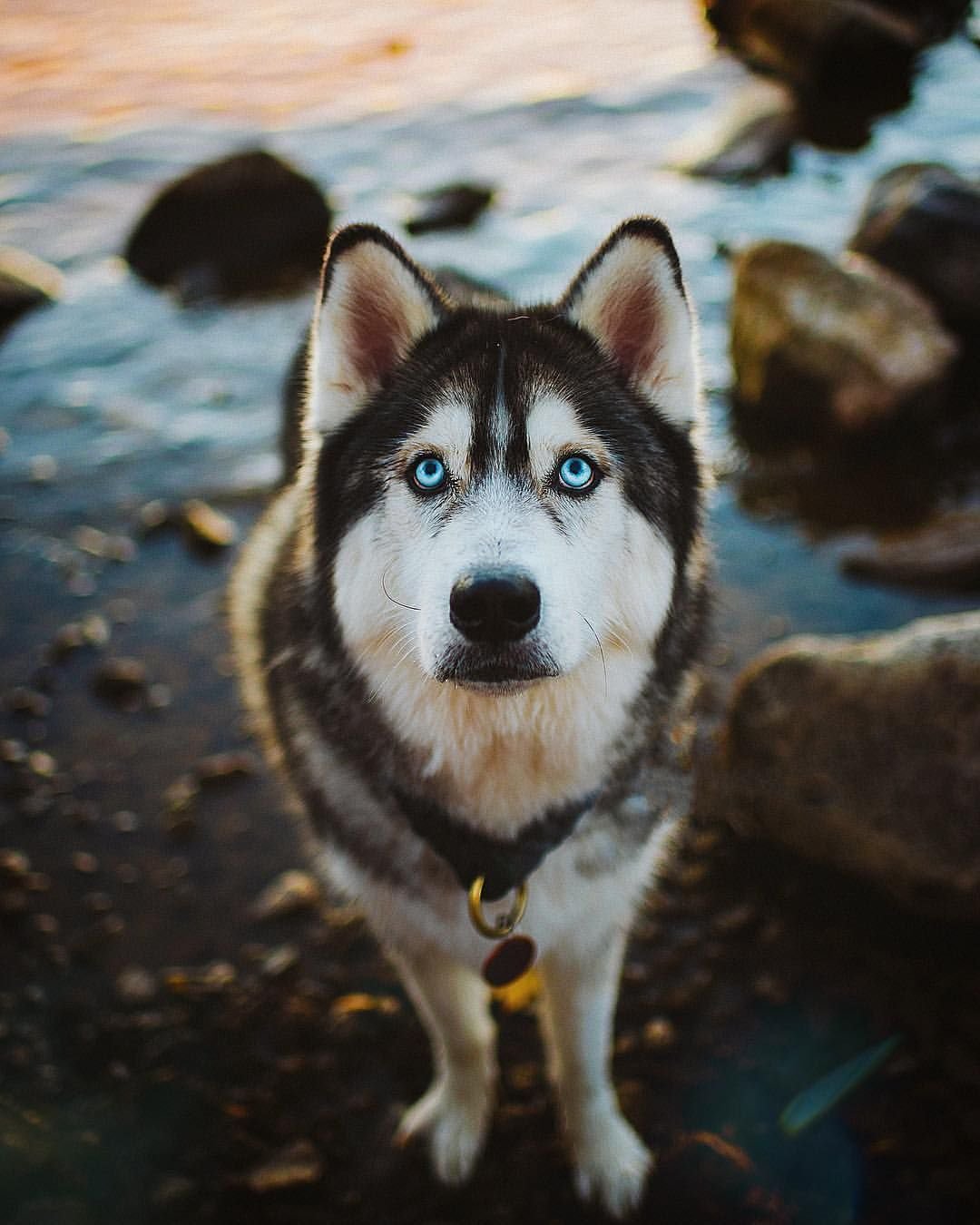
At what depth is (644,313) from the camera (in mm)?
1924

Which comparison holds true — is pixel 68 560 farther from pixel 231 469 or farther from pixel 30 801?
pixel 30 801

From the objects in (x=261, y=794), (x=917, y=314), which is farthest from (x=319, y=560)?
(x=917, y=314)

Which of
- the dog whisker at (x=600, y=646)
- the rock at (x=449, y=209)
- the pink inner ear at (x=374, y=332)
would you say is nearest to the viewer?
the dog whisker at (x=600, y=646)

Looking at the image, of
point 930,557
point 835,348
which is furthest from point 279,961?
point 835,348

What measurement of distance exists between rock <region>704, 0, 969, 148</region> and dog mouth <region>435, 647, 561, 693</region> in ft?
30.3

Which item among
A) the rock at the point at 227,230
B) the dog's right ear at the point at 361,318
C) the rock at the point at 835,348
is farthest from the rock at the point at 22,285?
the dog's right ear at the point at 361,318

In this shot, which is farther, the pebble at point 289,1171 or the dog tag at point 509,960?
the pebble at point 289,1171

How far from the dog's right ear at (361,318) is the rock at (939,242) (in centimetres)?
421

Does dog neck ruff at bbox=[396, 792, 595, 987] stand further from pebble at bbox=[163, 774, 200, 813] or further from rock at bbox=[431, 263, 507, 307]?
pebble at bbox=[163, 774, 200, 813]

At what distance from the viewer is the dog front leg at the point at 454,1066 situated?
229 cm

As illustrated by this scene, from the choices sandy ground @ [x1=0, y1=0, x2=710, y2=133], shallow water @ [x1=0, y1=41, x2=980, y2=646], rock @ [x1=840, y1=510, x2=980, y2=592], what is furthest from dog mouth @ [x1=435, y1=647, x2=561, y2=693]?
sandy ground @ [x1=0, y1=0, x2=710, y2=133]

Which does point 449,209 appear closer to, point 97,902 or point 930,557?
point 930,557

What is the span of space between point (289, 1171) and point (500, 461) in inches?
79.1

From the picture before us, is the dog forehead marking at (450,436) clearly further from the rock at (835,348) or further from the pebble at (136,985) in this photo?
the rock at (835,348)
